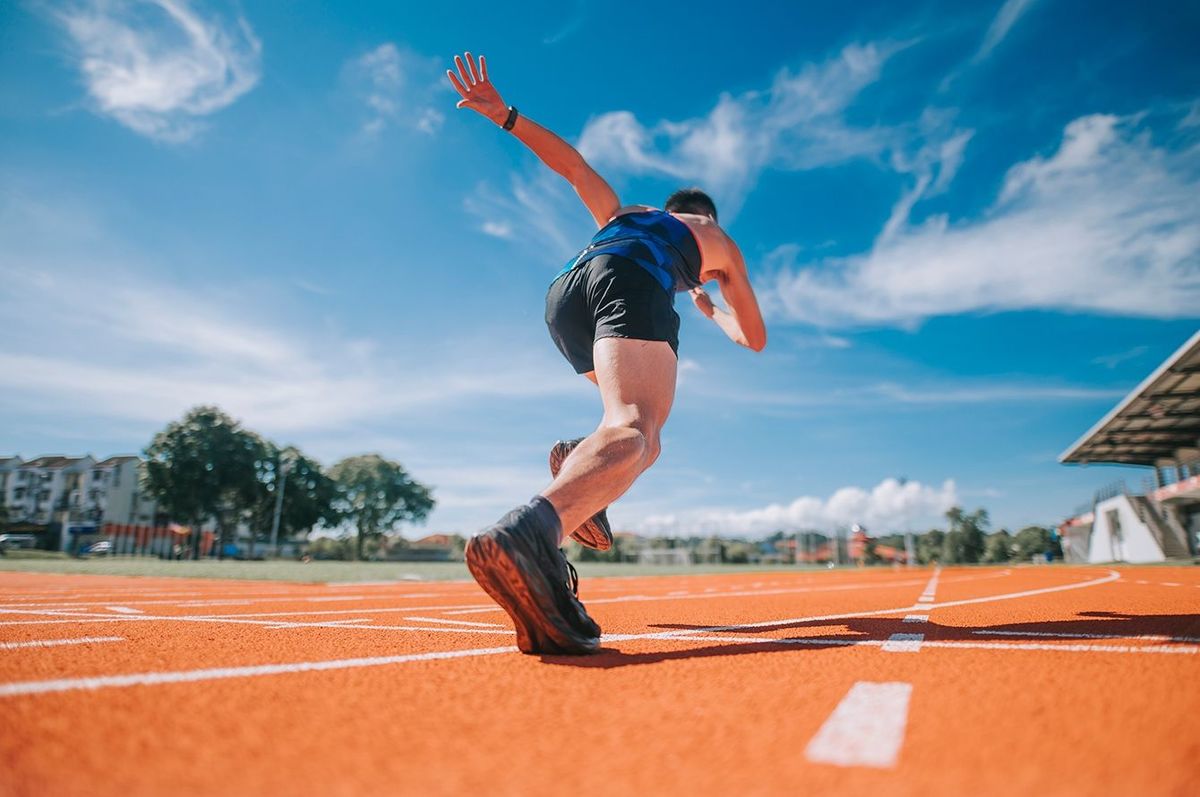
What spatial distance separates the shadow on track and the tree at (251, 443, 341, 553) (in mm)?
62692

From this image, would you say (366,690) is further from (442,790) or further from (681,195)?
(681,195)

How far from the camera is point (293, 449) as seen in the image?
204 ft

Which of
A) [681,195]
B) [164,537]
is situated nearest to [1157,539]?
[681,195]

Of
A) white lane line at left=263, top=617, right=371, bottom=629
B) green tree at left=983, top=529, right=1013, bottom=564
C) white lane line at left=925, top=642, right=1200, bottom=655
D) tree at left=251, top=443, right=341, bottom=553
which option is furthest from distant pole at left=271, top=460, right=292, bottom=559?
green tree at left=983, top=529, right=1013, bottom=564

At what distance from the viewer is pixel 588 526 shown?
8.31 ft

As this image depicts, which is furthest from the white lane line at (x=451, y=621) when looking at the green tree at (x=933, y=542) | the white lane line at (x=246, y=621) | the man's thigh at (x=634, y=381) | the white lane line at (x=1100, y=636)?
the green tree at (x=933, y=542)

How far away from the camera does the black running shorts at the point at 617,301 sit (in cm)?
222

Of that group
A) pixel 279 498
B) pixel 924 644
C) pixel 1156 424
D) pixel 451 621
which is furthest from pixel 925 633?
pixel 279 498

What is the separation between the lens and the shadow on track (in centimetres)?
186

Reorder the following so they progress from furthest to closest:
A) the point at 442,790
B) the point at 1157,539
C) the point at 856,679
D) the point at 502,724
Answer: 1. the point at 1157,539
2. the point at 856,679
3. the point at 502,724
4. the point at 442,790

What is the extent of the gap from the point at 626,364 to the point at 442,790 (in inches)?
60.7

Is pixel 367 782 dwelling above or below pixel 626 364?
below

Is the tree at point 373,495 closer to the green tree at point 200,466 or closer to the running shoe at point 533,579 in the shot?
the green tree at point 200,466

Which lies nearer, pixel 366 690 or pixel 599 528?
pixel 366 690
